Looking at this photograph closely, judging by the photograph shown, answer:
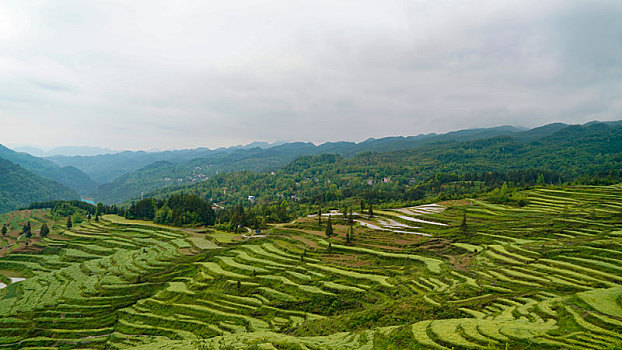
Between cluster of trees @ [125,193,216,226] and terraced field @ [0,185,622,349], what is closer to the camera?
terraced field @ [0,185,622,349]

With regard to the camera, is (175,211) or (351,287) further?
(175,211)

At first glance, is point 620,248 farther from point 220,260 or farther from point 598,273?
point 220,260

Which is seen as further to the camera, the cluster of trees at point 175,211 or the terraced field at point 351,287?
the cluster of trees at point 175,211

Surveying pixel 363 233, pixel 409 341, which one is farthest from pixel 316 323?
pixel 363 233

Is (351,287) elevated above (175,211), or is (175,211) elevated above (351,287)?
(175,211)
